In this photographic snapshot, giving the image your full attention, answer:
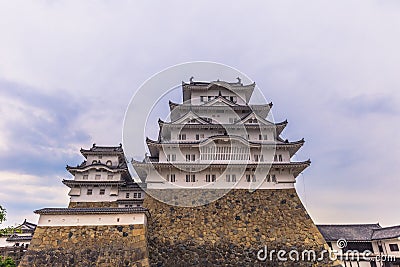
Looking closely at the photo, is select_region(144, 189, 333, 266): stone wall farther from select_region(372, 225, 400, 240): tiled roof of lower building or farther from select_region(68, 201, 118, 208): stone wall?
select_region(372, 225, 400, 240): tiled roof of lower building

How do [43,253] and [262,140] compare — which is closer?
[43,253]

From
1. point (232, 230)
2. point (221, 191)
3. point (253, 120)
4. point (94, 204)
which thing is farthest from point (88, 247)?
point (253, 120)

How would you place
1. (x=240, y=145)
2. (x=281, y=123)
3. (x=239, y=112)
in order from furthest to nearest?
(x=239, y=112) → (x=281, y=123) → (x=240, y=145)

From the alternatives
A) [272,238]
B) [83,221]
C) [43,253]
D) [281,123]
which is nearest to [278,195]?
[272,238]

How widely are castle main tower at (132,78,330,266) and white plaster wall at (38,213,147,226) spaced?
2.12 metres

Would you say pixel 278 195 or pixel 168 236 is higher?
pixel 278 195

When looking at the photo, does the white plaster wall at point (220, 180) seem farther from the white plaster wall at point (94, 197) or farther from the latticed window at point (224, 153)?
the white plaster wall at point (94, 197)

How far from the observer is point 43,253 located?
15062 mm

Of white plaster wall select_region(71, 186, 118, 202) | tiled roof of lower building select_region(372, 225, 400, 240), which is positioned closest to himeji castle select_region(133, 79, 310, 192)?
white plaster wall select_region(71, 186, 118, 202)

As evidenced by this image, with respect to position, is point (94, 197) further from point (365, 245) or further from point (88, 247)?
point (365, 245)

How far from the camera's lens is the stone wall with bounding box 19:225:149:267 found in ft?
48.9

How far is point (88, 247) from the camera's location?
1545 centimetres

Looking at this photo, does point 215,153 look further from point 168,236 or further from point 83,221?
point 83,221

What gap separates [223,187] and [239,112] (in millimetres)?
8056
